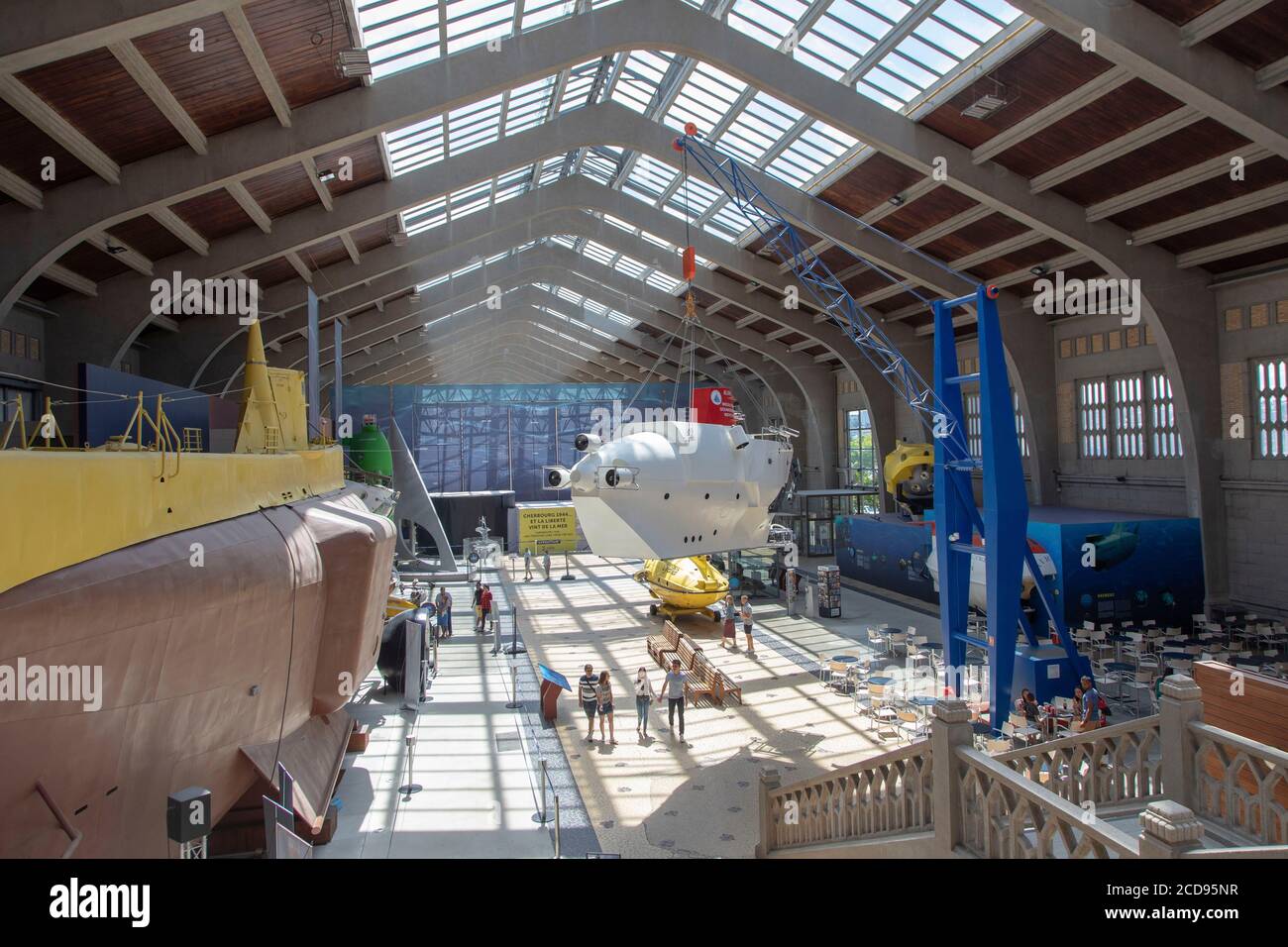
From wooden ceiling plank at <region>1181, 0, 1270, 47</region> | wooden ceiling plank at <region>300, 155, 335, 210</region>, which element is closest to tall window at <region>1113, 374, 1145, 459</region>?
wooden ceiling plank at <region>1181, 0, 1270, 47</region>

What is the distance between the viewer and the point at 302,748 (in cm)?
1041

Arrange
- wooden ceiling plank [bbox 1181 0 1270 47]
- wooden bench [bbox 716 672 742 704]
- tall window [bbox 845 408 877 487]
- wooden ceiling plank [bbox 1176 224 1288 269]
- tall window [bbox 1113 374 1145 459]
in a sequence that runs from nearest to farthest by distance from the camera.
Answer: wooden ceiling plank [bbox 1181 0 1270 47], wooden bench [bbox 716 672 742 704], wooden ceiling plank [bbox 1176 224 1288 269], tall window [bbox 1113 374 1145 459], tall window [bbox 845 408 877 487]

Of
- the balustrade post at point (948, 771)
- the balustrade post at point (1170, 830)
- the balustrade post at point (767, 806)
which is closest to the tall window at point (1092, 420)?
the balustrade post at point (767, 806)

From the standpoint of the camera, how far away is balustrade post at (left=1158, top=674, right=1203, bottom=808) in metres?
6.88

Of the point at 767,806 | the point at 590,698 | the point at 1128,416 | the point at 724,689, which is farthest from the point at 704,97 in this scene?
the point at 767,806

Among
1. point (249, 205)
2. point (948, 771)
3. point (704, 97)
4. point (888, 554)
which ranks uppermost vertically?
point (704, 97)

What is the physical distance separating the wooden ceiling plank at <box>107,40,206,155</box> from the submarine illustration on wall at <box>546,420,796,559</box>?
29.1 ft

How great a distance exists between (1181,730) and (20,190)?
1866 centimetres

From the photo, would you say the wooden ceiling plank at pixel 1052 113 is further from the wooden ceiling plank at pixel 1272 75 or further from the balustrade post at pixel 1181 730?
the balustrade post at pixel 1181 730

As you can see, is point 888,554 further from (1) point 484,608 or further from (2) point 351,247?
(2) point 351,247

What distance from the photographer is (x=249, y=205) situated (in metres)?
18.4
